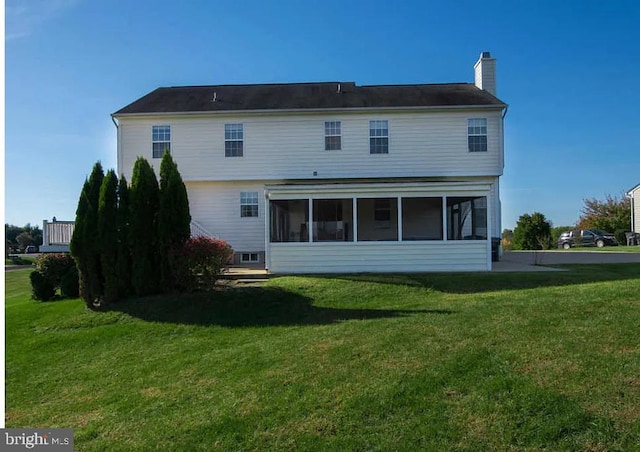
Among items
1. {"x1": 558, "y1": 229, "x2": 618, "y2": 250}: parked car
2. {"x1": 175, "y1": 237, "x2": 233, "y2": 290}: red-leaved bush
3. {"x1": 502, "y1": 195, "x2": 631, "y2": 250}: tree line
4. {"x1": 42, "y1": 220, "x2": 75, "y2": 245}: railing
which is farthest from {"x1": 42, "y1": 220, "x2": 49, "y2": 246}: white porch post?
{"x1": 558, "y1": 229, "x2": 618, "y2": 250}: parked car

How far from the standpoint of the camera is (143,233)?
422 inches

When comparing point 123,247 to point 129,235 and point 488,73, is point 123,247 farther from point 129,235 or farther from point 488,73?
point 488,73

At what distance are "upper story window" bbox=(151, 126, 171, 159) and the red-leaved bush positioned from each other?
8.45m

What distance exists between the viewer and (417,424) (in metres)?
3.93

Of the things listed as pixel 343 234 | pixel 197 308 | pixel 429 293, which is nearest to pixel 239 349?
pixel 197 308

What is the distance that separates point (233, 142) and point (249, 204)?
255 centimetres

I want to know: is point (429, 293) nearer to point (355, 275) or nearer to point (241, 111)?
point (355, 275)

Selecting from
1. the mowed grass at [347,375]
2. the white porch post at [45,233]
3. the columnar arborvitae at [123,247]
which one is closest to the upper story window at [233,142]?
the white porch post at [45,233]

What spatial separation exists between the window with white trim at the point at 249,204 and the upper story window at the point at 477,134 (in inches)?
345

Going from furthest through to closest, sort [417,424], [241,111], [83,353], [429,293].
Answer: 1. [241,111]
2. [429,293]
3. [83,353]
4. [417,424]

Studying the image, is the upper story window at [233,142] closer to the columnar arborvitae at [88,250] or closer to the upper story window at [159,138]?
the upper story window at [159,138]

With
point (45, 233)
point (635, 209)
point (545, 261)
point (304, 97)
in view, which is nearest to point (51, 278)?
point (45, 233)

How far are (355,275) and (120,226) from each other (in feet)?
20.9

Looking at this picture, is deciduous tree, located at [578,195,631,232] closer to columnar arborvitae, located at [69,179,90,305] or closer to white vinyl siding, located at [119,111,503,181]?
white vinyl siding, located at [119,111,503,181]
